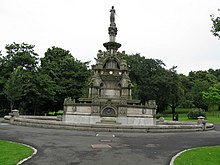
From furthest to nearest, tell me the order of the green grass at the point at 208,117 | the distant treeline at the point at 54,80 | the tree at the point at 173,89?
1. the tree at the point at 173,89
2. the green grass at the point at 208,117
3. the distant treeline at the point at 54,80

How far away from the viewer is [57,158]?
1013 cm

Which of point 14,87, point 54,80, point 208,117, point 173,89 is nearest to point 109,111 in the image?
point 14,87

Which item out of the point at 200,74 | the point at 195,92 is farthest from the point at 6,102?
the point at 200,74

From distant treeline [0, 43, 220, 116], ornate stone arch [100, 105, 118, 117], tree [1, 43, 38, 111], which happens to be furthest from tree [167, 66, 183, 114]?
ornate stone arch [100, 105, 118, 117]

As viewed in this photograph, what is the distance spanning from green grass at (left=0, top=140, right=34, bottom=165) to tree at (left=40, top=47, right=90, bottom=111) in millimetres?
33203

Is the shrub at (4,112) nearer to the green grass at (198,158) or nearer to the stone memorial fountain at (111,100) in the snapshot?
the stone memorial fountain at (111,100)

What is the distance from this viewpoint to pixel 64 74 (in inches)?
1956

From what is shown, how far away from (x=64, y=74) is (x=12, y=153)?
39.7 metres

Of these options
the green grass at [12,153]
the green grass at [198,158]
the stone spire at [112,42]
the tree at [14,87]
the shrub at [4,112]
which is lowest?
the green grass at [198,158]

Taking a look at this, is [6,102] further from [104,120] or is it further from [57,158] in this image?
[57,158]

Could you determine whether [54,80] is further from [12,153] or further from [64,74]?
[12,153]

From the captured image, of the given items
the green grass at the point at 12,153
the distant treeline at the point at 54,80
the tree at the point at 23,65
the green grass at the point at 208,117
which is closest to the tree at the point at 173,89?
the distant treeline at the point at 54,80

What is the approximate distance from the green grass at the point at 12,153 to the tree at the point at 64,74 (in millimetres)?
33203

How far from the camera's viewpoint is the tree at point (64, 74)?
47291mm
